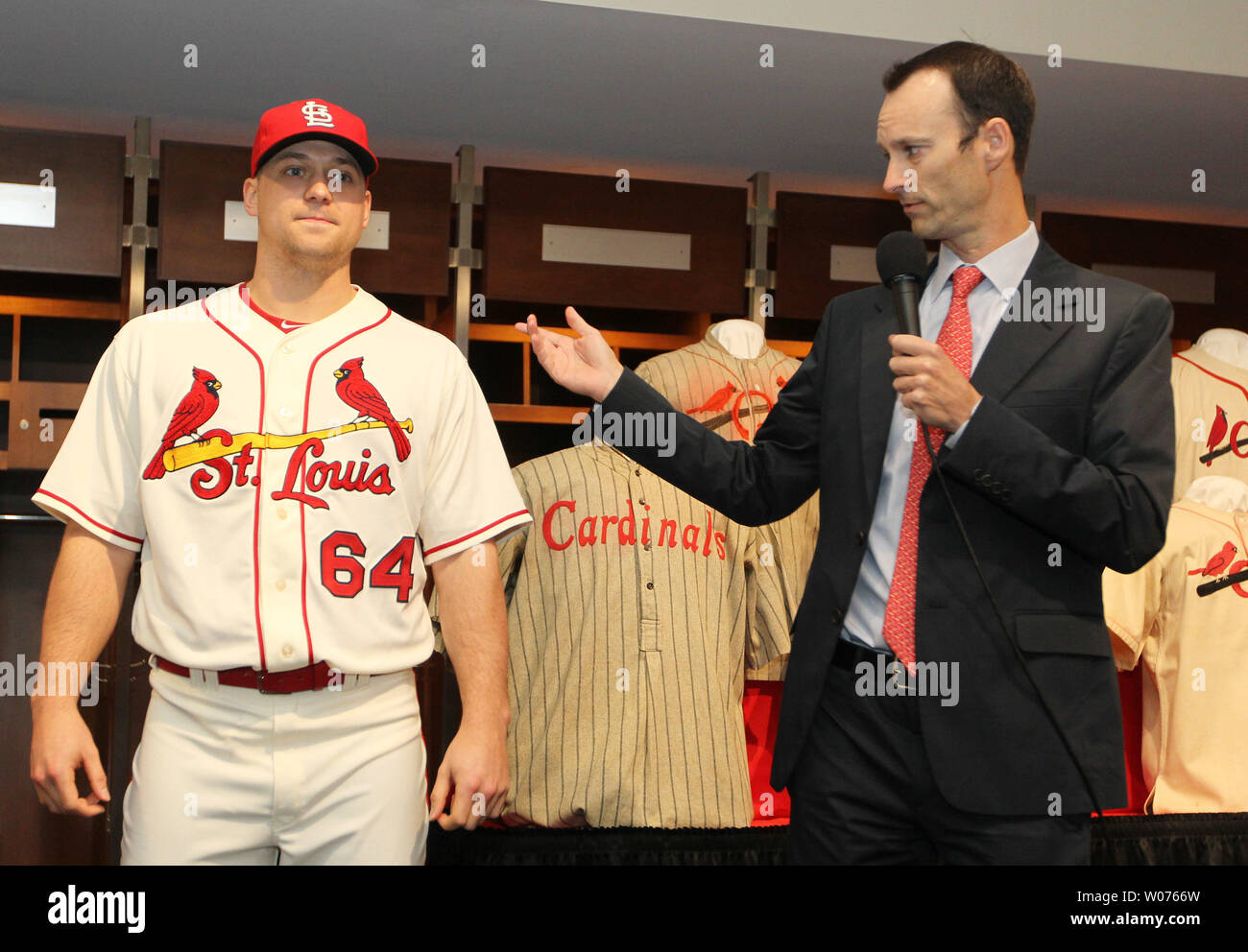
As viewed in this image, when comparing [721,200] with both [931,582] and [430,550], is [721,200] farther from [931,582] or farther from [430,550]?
[931,582]

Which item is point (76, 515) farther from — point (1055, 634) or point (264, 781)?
point (1055, 634)

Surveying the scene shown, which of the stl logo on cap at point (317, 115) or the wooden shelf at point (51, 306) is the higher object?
the wooden shelf at point (51, 306)

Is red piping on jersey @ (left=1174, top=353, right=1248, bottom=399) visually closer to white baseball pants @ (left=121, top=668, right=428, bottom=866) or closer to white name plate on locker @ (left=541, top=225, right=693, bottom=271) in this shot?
white name plate on locker @ (left=541, top=225, right=693, bottom=271)

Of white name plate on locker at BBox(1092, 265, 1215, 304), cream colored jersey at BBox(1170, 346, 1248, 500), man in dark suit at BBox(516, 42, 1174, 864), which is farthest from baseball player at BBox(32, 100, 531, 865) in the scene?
white name plate on locker at BBox(1092, 265, 1215, 304)

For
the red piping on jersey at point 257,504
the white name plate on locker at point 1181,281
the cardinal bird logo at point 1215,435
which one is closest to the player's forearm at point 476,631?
the red piping on jersey at point 257,504

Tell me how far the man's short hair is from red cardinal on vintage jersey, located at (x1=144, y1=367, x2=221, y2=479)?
1106 mm

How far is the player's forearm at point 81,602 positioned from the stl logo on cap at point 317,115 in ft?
2.40

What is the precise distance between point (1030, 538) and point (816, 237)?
2466mm

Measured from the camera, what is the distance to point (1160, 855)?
3049 mm

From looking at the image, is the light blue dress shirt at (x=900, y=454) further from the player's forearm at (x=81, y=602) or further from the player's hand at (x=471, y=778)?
the player's forearm at (x=81, y=602)

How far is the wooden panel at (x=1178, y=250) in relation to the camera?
13.2 feet

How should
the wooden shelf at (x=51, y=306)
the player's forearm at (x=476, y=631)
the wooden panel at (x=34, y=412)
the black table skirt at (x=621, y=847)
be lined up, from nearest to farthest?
1. the player's forearm at (x=476, y=631)
2. the black table skirt at (x=621, y=847)
3. the wooden panel at (x=34, y=412)
4. the wooden shelf at (x=51, y=306)

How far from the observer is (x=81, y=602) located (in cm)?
181

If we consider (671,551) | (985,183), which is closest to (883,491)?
(985,183)
